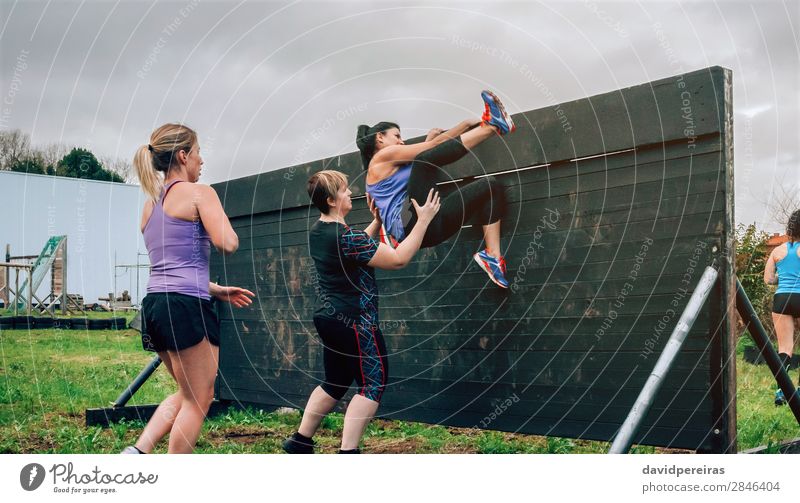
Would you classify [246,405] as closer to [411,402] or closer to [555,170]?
[411,402]

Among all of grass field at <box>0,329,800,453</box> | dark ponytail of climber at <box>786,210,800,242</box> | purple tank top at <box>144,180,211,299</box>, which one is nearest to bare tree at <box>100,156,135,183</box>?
purple tank top at <box>144,180,211,299</box>

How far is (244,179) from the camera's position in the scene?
5820mm

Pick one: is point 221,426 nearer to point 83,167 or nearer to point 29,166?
point 83,167

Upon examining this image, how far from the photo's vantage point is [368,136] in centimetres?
431

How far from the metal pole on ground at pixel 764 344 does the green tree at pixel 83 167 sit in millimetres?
3361

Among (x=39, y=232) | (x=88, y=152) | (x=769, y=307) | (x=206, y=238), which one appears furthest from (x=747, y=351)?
(x=39, y=232)

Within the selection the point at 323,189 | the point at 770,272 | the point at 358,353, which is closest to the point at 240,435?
the point at 358,353

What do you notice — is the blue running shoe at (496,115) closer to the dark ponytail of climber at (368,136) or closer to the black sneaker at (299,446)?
the dark ponytail of climber at (368,136)

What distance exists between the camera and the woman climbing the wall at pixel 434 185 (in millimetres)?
4078

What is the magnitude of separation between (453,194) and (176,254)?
1.56 metres

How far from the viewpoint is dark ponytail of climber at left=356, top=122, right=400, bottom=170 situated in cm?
423

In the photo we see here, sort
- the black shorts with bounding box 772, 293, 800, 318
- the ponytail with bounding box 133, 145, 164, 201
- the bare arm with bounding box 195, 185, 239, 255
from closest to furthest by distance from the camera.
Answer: the bare arm with bounding box 195, 185, 239, 255
the ponytail with bounding box 133, 145, 164, 201
the black shorts with bounding box 772, 293, 800, 318

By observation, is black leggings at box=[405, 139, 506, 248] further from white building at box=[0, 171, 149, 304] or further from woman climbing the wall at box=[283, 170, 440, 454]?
white building at box=[0, 171, 149, 304]

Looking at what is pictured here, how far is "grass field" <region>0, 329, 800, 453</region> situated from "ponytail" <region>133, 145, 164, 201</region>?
5.43 feet
